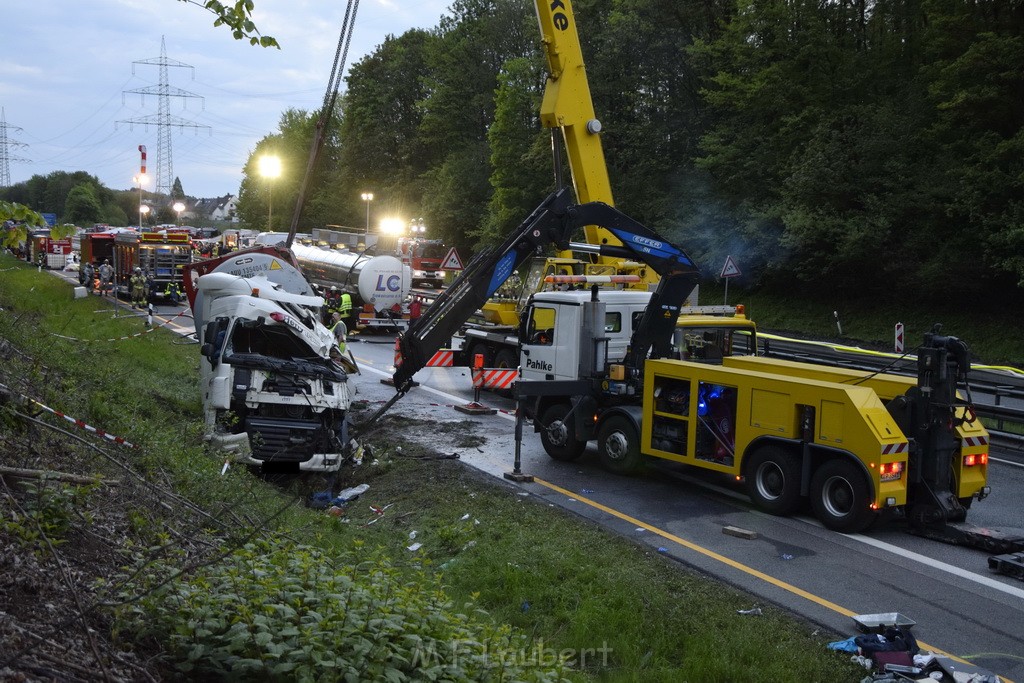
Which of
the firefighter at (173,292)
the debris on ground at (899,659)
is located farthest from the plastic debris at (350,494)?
the firefighter at (173,292)

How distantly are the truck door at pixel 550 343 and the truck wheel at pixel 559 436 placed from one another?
602 mm

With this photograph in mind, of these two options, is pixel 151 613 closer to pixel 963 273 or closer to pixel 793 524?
pixel 793 524

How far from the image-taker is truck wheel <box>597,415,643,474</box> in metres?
12.2

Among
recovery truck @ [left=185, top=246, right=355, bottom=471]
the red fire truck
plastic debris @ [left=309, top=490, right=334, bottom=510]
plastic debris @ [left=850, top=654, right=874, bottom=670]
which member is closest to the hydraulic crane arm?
recovery truck @ [left=185, top=246, right=355, bottom=471]

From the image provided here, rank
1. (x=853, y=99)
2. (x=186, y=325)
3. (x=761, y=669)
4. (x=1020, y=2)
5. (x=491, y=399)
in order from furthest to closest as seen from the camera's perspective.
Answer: (x=853, y=99) < (x=186, y=325) < (x=1020, y=2) < (x=491, y=399) < (x=761, y=669)

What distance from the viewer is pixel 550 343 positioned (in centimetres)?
1395

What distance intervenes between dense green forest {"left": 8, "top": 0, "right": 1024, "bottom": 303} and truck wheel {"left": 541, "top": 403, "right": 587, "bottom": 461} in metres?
17.4

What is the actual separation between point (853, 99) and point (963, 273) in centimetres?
876

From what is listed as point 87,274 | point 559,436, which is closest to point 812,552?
point 559,436

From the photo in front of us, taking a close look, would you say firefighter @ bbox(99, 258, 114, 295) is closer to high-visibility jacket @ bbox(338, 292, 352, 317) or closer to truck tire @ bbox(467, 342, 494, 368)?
high-visibility jacket @ bbox(338, 292, 352, 317)

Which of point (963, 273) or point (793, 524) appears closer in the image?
point (793, 524)

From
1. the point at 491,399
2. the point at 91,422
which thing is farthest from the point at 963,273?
the point at 91,422

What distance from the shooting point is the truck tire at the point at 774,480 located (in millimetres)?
10219

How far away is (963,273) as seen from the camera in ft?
88.8
